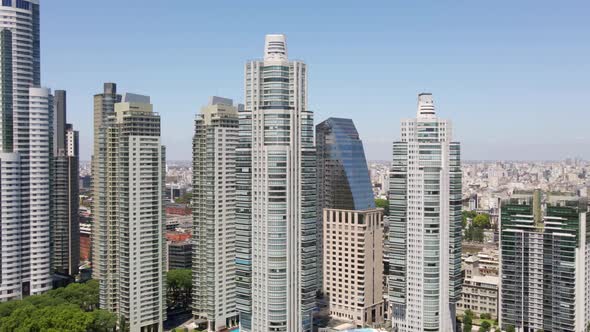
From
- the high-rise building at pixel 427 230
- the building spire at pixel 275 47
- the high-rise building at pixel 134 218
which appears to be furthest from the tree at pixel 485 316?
the building spire at pixel 275 47

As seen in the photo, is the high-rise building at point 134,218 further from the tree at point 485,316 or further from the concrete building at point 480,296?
the concrete building at point 480,296

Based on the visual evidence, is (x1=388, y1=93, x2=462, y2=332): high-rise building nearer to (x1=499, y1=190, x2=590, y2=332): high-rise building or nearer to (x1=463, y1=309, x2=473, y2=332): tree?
(x1=463, y1=309, x2=473, y2=332): tree

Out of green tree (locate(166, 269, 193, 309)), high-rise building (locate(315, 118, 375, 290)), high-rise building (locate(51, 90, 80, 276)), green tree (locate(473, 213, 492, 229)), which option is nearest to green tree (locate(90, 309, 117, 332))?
green tree (locate(166, 269, 193, 309))

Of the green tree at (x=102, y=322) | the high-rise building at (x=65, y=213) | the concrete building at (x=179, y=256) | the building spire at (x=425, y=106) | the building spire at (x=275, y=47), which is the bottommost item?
the green tree at (x=102, y=322)

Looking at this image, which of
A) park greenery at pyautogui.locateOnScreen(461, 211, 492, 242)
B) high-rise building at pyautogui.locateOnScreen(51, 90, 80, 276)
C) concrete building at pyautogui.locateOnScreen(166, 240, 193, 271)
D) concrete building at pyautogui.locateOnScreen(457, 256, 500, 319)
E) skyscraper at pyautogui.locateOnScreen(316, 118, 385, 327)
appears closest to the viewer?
skyscraper at pyautogui.locateOnScreen(316, 118, 385, 327)

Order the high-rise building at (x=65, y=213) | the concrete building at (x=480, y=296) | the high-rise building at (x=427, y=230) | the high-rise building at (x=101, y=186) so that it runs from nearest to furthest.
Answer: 1. the high-rise building at (x=427, y=230)
2. the high-rise building at (x=101, y=186)
3. the concrete building at (x=480, y=296)
4. the high-rise building at (x=65, y=213)

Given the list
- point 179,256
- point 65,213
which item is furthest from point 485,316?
point 65,213
